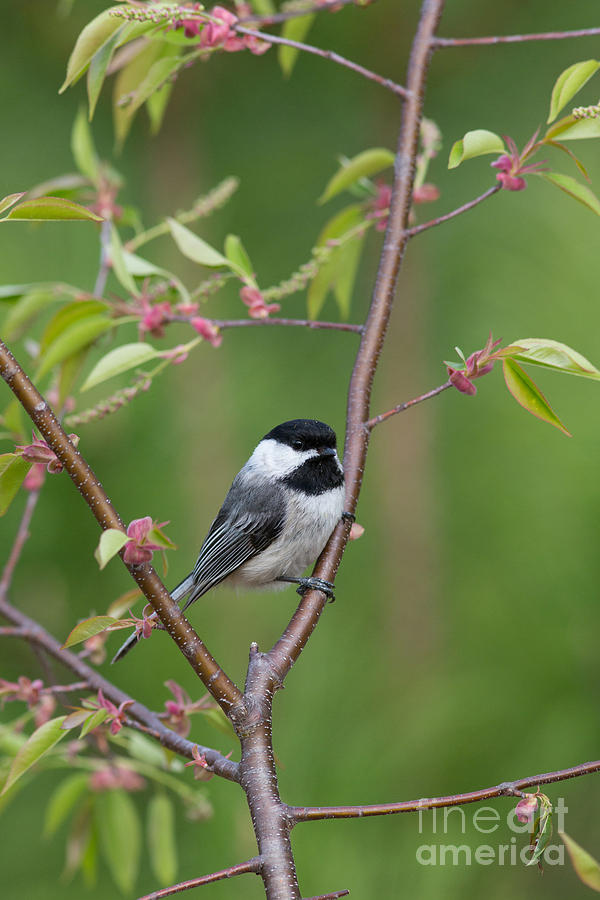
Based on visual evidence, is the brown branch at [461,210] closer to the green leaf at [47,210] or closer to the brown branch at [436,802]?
the green leaf at [47,210]

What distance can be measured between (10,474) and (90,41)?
32cm

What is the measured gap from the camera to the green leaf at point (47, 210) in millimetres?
477

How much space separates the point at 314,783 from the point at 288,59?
88 centimetres

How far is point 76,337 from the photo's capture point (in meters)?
0.75

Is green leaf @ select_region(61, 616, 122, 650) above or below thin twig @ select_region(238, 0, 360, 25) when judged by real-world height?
below

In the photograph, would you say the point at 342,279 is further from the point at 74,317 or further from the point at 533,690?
the point at 533,690

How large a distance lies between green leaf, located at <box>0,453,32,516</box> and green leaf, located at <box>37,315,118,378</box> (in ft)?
0.87

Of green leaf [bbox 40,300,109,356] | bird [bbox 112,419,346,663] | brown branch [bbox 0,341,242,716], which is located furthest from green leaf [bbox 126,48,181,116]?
bird [bbox 112,419,346,663]

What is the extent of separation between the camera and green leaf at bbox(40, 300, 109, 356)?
0.75 m

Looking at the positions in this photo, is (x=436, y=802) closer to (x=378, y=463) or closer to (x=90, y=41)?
(x=90, y=41)

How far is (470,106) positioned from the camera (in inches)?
52.2

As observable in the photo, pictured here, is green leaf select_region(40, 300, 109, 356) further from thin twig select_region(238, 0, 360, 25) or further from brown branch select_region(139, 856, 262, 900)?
brown branch select_region(139, 856, 262, 900)

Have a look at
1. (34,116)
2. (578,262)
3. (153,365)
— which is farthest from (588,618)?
(34,116)

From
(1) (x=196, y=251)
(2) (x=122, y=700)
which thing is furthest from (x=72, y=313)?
(2) (x=122, y=700)
